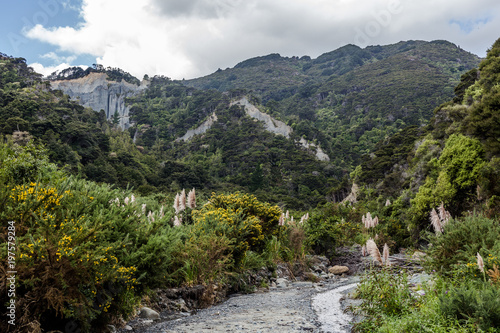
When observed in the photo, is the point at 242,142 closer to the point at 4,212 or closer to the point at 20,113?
the point at 20,113

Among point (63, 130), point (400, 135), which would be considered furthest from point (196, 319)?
point (63, 130)

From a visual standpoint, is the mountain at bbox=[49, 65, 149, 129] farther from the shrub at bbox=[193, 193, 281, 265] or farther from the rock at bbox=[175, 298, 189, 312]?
the rock at bbox=[175, 298, 189, 312]

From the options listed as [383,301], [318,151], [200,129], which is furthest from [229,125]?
[383,301]

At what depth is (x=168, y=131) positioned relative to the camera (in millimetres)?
122062

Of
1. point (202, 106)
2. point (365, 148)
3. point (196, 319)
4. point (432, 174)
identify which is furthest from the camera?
point (202, 106)

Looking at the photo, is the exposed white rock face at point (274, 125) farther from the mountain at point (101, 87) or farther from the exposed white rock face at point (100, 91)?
the exposed white rock face at point (100, 91)

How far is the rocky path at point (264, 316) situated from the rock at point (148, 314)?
0.17 meters

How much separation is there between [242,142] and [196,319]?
9311 centimetres

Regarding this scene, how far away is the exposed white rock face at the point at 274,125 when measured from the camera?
96.5 m

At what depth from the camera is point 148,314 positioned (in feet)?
19.1

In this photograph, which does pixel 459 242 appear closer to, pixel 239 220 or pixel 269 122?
pixel 239 220

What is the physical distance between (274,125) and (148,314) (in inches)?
4204

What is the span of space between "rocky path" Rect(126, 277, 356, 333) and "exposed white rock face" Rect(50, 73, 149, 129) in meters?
159

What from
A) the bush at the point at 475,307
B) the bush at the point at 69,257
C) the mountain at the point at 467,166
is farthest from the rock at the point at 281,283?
the bush at the point at 475,307
